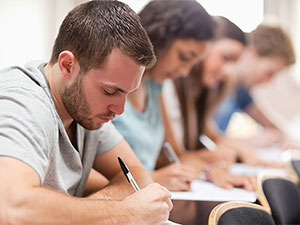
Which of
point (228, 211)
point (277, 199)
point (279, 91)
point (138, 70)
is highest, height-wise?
point (138, 70)

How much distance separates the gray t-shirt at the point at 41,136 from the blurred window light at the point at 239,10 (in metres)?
0.72

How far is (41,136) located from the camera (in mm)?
718

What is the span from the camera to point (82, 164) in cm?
97

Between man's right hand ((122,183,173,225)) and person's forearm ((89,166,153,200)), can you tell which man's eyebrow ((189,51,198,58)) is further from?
man's right hand ((122,183,173,225))

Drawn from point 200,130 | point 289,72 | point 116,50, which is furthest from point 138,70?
point 289,72

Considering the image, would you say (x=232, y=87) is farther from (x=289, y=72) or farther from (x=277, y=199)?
(x=277, y=199)

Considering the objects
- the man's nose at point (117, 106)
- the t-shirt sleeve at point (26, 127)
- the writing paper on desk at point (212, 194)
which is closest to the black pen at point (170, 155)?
the writing paper on desk at point (212, 194)

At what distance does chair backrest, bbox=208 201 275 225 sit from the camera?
0.88 meters

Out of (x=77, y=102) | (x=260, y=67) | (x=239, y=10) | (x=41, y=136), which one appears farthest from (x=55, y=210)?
(x=260, y=67)

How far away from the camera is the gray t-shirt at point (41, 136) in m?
0.66

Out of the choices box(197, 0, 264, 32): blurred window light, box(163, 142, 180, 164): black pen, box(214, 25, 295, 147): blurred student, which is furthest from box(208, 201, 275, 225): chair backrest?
box(214, 25, 295, 147): blurred student

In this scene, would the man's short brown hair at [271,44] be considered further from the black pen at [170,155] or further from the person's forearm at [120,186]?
the person's forearm at [120,186]

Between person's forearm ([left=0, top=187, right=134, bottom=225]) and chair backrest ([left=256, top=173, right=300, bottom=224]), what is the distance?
566mm

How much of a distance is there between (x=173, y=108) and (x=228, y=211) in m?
1.03
